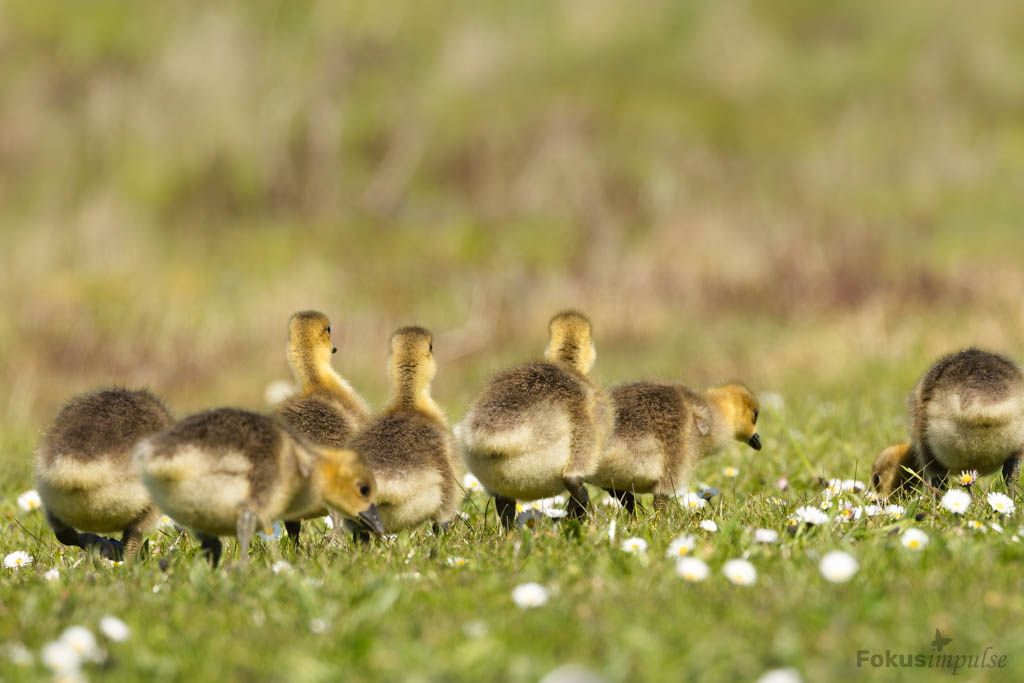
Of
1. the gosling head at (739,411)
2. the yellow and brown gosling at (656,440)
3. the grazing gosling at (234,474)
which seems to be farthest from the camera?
the gosling head at (739,411)

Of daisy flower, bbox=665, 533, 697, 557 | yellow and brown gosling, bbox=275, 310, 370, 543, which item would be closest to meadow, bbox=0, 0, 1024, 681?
daisy flower, bbox=665, 533, 697, 557

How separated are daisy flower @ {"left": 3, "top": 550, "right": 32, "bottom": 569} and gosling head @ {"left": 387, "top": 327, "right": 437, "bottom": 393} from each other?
202cm

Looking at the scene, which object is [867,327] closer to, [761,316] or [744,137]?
[761,316]

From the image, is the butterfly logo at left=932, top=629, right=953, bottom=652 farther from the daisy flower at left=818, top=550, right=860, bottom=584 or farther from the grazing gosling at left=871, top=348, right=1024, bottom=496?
the grazing gosling at left=871, top=348, right=1024, bottom=496

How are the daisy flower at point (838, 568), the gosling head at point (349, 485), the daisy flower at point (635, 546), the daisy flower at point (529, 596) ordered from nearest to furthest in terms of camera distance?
the daisy flower at point (529, 596) < the daisy flower at point (838, 568) < the daisy flower at point (635, 546) < the gosling head at point (349, 485)

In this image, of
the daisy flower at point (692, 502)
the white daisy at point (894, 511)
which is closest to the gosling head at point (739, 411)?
the daisy flower at point (692, 502)

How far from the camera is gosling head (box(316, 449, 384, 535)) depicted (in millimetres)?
5191

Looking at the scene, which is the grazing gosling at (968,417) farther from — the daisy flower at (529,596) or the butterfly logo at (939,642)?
the daisy flower at (529,596)

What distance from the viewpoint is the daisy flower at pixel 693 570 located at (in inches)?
173

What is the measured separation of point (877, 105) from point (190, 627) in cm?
2342

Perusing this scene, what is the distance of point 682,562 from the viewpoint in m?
4.48

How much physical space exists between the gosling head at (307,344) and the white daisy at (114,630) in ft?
9.69

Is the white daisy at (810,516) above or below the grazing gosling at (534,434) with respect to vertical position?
below

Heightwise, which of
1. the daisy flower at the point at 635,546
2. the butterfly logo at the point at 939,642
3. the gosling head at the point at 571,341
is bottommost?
→ the butterfly logo at the point at 939,642
